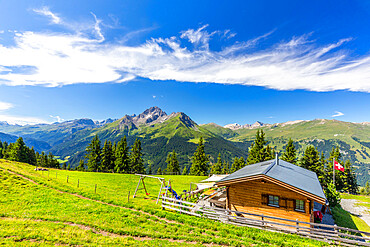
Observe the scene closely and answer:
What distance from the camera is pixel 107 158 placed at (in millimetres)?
60406

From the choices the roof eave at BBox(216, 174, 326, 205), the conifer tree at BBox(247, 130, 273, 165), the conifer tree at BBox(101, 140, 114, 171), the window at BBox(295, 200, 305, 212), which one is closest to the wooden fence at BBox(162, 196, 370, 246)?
the window at BBox(295, 200, 305, 212)

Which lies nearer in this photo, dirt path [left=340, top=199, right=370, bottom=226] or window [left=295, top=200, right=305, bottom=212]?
window [left=295, top=200, right=305, bottom=212]

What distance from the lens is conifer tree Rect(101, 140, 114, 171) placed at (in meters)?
59.7

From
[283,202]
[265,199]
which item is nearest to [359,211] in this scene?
[283,202]

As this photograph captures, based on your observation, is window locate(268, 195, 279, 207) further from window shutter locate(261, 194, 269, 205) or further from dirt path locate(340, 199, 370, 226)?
dirt path locate(340, 199, 370, 226)

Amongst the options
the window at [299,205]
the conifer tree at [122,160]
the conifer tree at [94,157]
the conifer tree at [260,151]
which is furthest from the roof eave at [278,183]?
the conifer tree at [94,157]

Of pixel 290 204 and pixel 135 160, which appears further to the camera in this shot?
pixel 135 160

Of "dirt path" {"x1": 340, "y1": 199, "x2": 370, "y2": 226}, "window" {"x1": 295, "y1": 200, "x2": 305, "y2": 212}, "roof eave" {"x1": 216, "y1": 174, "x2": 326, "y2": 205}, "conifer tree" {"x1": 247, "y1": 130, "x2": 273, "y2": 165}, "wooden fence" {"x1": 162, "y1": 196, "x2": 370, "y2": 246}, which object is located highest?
"conifer tree" {"x1": 247, "y1": 130, "x2": 273, "y2": 165}

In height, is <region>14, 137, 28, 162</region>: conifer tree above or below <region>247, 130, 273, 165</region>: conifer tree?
below

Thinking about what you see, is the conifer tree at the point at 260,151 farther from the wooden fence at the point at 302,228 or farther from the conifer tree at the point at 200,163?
the wooden fence at the point at 302,228

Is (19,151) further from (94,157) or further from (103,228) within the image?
(103,228)

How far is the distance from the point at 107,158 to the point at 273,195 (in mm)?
57401

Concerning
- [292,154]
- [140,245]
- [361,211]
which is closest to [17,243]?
[140,245]

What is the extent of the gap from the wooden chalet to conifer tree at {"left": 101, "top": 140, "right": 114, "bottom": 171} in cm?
5182
